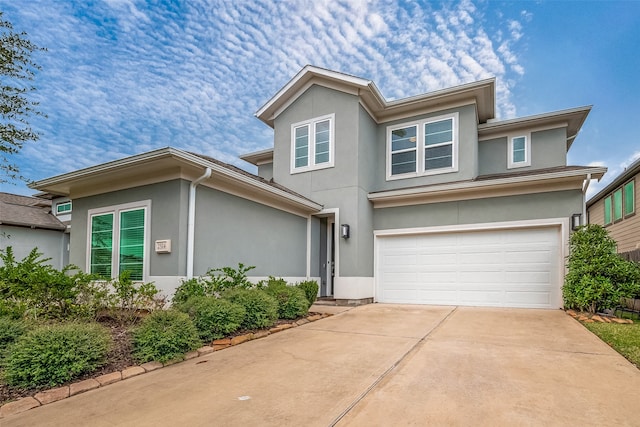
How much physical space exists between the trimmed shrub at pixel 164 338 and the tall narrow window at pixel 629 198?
14909 millimetres

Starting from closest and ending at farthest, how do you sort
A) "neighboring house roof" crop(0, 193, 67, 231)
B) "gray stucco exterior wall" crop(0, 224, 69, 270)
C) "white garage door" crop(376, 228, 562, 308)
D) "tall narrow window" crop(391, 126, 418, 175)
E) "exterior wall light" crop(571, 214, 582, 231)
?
"exterior wall light" crop(571, 214, 582, 231) → "white garage door" crop(376, 228, 562, 308) → "tall narrow window" crop(391, 126, 418, 175) → "gray stucco exterior wall" crop(0, 224, 69, 270) → "neighboring house roof" crop(0, 193, 67, 231)

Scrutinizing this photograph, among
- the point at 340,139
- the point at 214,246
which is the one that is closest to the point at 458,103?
the point at 340,139

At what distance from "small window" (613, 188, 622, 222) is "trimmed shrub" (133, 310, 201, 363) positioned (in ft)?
53.5

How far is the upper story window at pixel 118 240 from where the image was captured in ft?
23.1

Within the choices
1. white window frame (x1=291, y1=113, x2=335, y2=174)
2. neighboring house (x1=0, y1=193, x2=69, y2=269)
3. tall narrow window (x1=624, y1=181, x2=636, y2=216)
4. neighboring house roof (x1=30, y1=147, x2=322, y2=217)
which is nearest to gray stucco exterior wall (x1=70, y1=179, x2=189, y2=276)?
neighboring house roof (x1=30, y1=147, x2=322, y2=217)

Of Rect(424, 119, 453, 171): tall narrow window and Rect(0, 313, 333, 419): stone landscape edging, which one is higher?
Rect(424, 119, 453, 171): tall narrow window

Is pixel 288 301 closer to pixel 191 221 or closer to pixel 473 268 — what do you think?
pixel 191 221

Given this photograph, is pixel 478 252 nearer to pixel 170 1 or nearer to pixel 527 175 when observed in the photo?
pixel 527 175

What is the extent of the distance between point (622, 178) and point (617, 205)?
1.65m

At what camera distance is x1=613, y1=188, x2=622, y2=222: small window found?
1382 cm

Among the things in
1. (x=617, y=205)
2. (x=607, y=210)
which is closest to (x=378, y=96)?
(x=617, y=205)

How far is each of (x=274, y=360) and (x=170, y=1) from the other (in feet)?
36.2

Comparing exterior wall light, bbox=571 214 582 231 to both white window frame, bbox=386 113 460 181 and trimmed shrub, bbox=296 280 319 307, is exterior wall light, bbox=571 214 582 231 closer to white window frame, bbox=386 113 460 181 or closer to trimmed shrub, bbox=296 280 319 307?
white window frame, bbox=386 113 460 181

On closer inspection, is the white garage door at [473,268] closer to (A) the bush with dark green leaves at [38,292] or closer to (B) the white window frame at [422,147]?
(B) the white window frame at [422,147]
